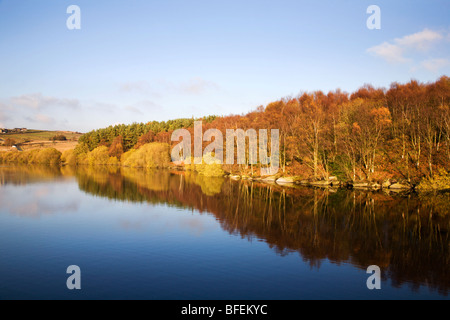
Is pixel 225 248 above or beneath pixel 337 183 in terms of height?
beneath

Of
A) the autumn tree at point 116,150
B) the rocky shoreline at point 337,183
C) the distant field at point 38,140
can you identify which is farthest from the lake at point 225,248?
the distant field at point 38,140

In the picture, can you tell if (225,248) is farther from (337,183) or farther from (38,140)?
(38,140)

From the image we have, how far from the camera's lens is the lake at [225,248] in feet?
37.0

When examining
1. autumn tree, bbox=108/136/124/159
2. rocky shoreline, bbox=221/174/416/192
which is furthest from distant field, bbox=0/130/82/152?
rocky shoreline, bbox=221/174/416/192

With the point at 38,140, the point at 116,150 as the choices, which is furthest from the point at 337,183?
the point at 38,140

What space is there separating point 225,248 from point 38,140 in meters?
149

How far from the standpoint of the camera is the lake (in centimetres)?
1128

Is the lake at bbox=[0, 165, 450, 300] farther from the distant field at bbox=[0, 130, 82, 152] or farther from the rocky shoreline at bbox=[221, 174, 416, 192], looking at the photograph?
the distant field at bbox=[0, 130, 82, 152]

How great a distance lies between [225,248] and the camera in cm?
1628

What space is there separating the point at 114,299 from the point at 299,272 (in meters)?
6.87

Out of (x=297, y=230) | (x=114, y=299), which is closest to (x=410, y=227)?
(x=297, y=230)

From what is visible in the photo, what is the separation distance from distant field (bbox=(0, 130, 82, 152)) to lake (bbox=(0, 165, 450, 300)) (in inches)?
4380

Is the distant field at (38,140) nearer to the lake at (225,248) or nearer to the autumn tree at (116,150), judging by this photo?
the autumn tree at (116,150)

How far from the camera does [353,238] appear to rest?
17.7 m
